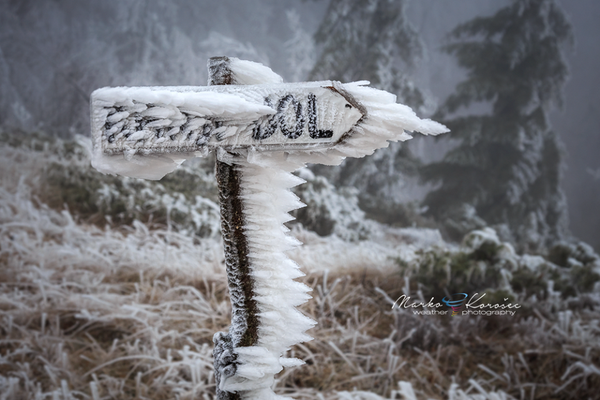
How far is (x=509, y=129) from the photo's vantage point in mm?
2336

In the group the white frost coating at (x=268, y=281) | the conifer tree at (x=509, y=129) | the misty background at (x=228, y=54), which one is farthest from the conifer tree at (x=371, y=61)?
the white frost coating at (x=268, y=281)

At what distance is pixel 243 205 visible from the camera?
0.42 meters

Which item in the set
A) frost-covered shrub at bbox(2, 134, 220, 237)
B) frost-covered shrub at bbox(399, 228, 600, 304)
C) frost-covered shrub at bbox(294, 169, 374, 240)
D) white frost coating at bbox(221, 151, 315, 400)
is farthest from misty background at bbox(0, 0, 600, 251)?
white frost coating at bbox(221, 151, 315, 400)

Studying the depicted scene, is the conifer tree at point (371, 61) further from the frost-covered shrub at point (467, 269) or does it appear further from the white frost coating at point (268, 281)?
the white frost coating at point (268, 281)

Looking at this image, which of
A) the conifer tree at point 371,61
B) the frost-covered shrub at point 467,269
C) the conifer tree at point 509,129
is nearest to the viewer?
the frost-covered shrub at point 467,269

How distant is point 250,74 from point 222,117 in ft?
0.26

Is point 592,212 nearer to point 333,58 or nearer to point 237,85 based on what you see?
point 333,58

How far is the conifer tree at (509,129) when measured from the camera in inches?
89.7

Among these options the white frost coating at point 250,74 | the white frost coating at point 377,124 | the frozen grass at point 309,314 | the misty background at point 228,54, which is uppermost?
the misty background at point 228,54

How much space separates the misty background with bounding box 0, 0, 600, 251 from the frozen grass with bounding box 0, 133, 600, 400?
990 mm

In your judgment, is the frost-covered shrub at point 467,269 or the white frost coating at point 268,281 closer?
the white frost coating at point 268,281

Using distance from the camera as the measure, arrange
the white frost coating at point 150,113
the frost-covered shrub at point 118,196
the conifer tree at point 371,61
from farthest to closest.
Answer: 1. the conifer tree at point 371,61
2. the frost-covered shrub at point 118,196
3. the white frost coating at point 150,113

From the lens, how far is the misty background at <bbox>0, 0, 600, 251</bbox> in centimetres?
232

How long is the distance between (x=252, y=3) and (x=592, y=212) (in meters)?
2.79
